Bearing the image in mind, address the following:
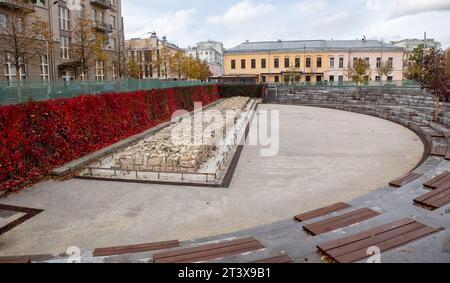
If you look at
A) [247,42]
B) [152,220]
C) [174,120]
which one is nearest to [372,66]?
[247,42]

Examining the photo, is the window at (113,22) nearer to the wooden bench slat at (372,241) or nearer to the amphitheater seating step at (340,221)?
the amphitheater seating step at (340,221)

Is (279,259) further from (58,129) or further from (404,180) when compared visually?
(58,129)

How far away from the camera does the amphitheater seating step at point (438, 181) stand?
8.08 meters

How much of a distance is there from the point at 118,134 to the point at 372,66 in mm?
65289

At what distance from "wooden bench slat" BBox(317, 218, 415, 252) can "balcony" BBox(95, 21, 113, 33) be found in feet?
131

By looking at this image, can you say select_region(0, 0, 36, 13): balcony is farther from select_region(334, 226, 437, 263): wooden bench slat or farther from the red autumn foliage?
select_region(334, 226, 437, 263): wooden bench slat

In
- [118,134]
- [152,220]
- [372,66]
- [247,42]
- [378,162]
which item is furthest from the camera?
[247,42]

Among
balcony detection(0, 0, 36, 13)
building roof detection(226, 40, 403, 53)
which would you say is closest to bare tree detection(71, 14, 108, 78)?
balcony detection(0, 0, 36, 13)

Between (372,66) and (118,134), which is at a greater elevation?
(372,66)

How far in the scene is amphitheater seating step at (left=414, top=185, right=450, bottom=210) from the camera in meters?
6.84

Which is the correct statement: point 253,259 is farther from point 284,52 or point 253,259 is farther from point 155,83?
point 284,52

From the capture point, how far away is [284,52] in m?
69.8

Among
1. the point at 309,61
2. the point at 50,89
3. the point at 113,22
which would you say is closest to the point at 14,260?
the point at 50,89
